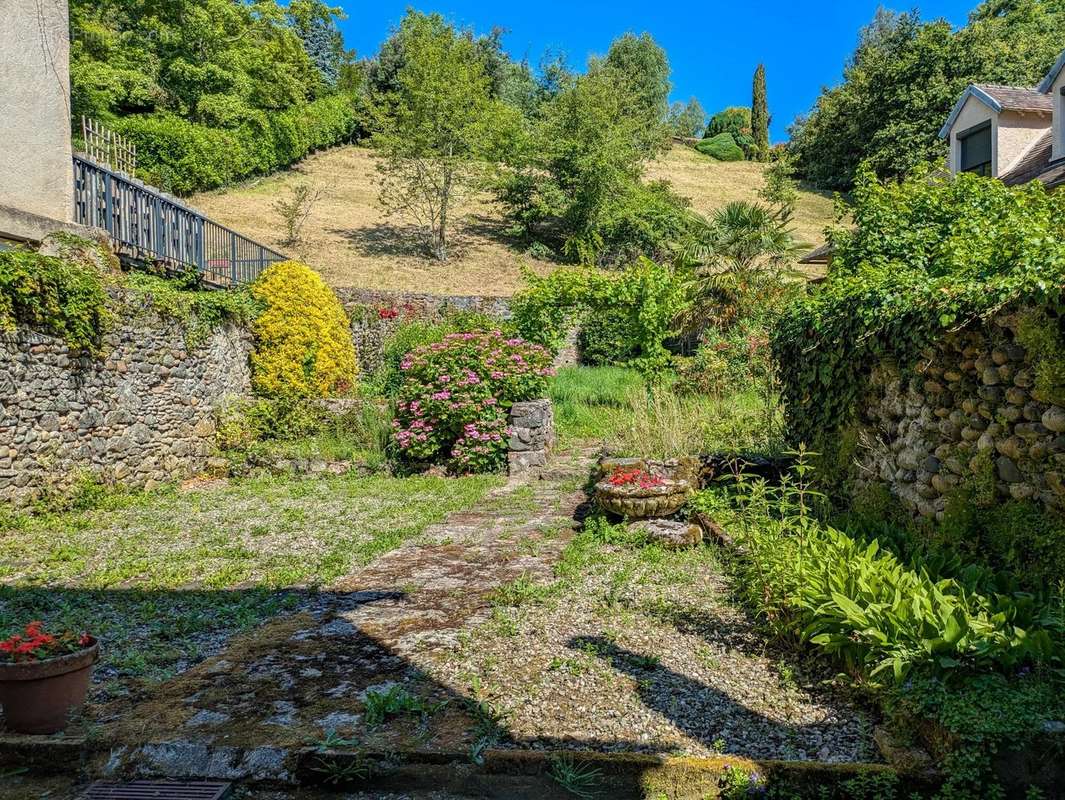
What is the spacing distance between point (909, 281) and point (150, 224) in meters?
10.8

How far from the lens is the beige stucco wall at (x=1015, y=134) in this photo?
47.3ft

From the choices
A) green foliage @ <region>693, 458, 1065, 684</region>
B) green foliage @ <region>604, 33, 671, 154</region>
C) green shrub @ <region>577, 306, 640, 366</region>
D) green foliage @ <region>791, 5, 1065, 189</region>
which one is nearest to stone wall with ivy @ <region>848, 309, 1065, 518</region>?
green foliage @ <region>693, 458, 1065, 684</region>

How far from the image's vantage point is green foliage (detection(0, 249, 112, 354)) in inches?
289

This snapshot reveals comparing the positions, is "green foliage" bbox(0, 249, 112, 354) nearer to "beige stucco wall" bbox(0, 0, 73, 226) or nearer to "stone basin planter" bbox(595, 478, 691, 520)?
"beige stucco wall" bbox(0, 0, 73, 226)

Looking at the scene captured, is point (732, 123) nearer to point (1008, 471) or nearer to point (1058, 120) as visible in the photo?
point (1058, 120)

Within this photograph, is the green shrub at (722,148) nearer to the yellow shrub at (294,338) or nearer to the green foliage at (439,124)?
the green foliage at (439,124)

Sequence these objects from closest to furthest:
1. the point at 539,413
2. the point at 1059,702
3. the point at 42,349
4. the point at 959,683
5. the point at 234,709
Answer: the point at 1059,702 < the point at 959,683 < the point at 234,709 < the point at 42,349 < the point at 539,413

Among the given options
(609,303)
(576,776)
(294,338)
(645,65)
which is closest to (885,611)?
(576,776)

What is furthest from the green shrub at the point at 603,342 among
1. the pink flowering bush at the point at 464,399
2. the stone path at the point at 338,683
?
the stone path at the point at 338,683

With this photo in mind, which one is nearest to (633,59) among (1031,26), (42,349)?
(1031,26)

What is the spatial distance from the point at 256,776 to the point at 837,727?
7.76ft

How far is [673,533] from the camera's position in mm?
6000

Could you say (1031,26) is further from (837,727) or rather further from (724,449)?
(837,727)

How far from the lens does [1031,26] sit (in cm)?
3159
